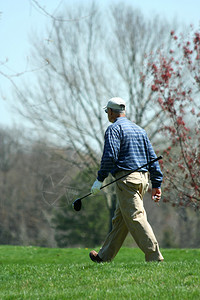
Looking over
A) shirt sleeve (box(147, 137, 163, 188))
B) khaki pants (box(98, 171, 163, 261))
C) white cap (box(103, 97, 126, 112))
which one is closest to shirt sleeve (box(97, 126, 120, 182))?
khaki pants (box(98, 171, 163, 261))

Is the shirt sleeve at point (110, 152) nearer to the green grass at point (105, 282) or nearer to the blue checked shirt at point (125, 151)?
the blue checked shirt at point (125, 151)

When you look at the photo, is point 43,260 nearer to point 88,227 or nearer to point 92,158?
point 92,158

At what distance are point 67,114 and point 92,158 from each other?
244cm

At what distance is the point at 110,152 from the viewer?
234 inches

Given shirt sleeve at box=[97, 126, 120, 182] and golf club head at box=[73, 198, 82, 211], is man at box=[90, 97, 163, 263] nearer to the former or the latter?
shirt sleeve at box=[97, 126, 120, 182]

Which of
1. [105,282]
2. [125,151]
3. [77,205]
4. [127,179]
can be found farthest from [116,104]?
[105,282]

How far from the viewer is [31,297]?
4.62m

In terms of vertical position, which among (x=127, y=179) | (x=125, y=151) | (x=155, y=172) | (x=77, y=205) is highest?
(x=125, y=151)

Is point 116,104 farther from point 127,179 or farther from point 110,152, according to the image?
point 127,179

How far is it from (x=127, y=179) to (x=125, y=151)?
360mm

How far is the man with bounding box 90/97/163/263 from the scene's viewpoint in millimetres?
5949

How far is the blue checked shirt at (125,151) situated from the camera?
5977mm

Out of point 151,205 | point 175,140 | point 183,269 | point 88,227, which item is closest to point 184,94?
point 175,140

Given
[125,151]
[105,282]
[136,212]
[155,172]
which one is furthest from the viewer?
[155,172]
